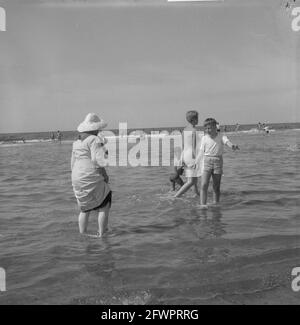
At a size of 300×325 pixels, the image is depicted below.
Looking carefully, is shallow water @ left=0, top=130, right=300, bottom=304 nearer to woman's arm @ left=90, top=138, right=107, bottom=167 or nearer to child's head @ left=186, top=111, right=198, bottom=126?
woman's arm @ left=90, top=138, right=107, bottom=167

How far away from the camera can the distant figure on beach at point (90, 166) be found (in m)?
5.68

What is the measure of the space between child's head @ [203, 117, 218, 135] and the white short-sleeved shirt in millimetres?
121

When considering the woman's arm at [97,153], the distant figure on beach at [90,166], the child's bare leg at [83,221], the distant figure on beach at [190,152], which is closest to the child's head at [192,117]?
the distant figure on beach at [190,152]

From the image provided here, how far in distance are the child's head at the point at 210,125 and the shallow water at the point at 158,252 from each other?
137 cm

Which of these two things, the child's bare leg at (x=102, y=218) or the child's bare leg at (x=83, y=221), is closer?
the child's bare leg at (x=102, y=218)

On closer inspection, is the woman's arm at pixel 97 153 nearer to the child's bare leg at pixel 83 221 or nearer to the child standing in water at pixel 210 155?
the child's bare leg at pixel 83 221

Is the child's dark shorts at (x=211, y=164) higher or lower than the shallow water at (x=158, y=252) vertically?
higher

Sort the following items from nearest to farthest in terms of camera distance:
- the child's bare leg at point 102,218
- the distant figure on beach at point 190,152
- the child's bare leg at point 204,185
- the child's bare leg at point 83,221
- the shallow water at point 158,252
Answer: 1. the shallow water at point 158,252
2. the child's bare leg at point 102,218
3. the child's bare leg at point 83,221
4. the child's bare leg at point 204,185
5. the distant figure on beach at point 190,152

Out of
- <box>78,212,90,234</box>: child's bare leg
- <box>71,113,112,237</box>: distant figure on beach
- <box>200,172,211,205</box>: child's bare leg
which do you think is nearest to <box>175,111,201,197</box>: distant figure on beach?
<box>200,172,211,205</box>: child's bare leg

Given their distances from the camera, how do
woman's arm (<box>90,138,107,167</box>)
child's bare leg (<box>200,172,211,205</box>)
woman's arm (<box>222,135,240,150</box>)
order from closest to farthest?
woman's arm (<box>90,138,107,167</box>) < woman's arm (<box>222,135,240,150</box>) < child's bare leg (<box>200,172,211,205</box>)

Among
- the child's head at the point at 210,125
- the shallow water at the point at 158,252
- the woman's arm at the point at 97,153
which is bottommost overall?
the shallow water at the point at 158,252

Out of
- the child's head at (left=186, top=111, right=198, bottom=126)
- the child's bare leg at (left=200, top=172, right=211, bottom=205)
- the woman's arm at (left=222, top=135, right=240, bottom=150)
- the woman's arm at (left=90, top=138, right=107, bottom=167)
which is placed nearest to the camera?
the woman's arm at (left=90, top=138, right=107, bottom=167)

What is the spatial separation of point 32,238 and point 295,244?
3.61 m

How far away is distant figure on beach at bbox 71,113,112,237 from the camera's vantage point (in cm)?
568
